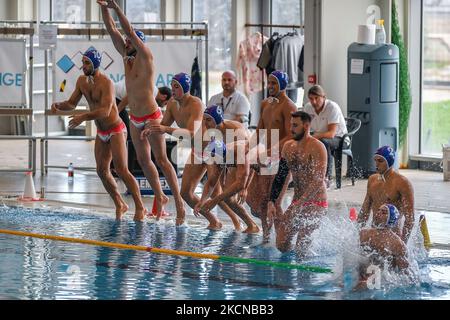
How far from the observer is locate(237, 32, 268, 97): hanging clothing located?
18500 millimetres

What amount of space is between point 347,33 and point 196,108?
4960mm

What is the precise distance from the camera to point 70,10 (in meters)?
22.9

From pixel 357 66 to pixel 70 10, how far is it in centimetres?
885

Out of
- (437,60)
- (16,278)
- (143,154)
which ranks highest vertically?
(437,60)

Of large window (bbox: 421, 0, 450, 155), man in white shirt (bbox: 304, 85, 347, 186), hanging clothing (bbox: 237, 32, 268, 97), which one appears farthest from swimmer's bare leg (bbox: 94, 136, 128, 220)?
Answer: hanging clothing (bbox: 237, 32, 268, 97)

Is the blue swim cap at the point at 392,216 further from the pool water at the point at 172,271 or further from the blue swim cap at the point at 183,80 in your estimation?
the blue swim cap at the point at 183,80

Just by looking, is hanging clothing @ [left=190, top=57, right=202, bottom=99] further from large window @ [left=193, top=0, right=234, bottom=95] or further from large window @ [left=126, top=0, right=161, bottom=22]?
large window @ [left=126, top=0, right=161, bottom=22]

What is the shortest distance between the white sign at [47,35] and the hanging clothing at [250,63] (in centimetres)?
393

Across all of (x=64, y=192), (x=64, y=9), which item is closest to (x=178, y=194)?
(x=64, y=192)

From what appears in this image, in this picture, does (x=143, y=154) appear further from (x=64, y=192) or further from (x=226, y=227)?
(x=64, y=192)

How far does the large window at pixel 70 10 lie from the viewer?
74.7 ft

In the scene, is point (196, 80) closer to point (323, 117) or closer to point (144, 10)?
point (323, 117)

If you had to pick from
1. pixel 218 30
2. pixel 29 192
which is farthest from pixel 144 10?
pixel 29 192

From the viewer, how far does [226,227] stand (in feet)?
38.7
